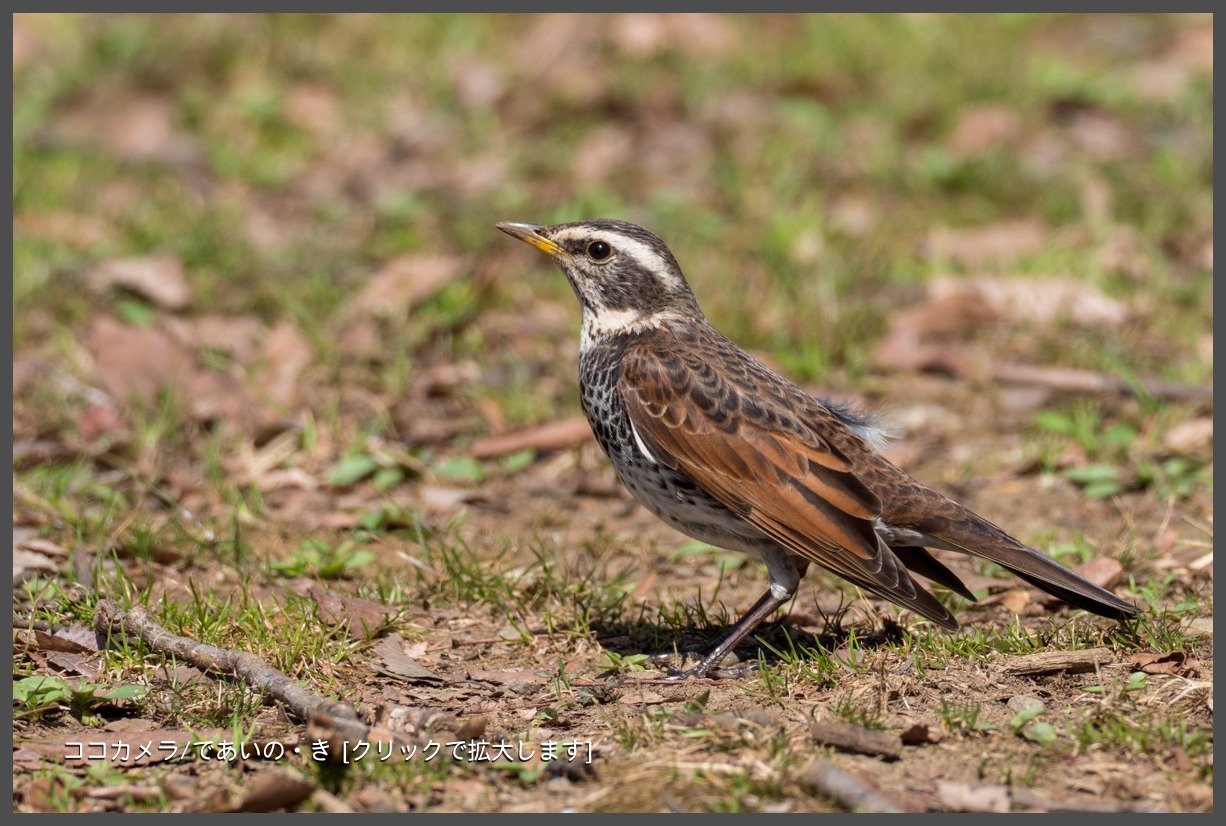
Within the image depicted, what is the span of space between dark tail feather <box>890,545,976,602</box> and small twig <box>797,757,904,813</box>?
163 cm

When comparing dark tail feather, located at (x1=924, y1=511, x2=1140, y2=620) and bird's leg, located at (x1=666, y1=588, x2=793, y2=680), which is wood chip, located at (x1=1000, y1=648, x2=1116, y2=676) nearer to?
dark tail feather, located at (x1=924, y1=511, x2=1140, y2=620)

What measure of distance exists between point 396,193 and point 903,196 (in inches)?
161

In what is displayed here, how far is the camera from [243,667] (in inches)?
235

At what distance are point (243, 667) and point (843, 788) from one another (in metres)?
2.41

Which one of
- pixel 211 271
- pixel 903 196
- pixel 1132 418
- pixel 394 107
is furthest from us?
pixel 394 107

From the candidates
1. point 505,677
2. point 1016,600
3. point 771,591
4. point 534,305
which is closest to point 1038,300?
point 534,305

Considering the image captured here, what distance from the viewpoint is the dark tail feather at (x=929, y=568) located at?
6.63m

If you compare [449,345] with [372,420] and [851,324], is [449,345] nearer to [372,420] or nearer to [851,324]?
[372,420]

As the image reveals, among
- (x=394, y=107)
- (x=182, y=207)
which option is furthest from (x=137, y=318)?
(x=394, y=107)

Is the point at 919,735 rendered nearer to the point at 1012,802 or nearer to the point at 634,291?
the point at 1012,802

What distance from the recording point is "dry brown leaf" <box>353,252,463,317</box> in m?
10.4

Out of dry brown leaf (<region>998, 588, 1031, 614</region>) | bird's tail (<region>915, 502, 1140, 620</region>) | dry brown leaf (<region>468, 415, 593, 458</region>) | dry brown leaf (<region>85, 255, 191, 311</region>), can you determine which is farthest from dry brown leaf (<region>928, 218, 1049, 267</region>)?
dry brown leaf (<region>85, 255, 191, 311</region>)

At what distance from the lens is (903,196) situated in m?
12.2

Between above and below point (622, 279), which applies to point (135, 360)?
below
